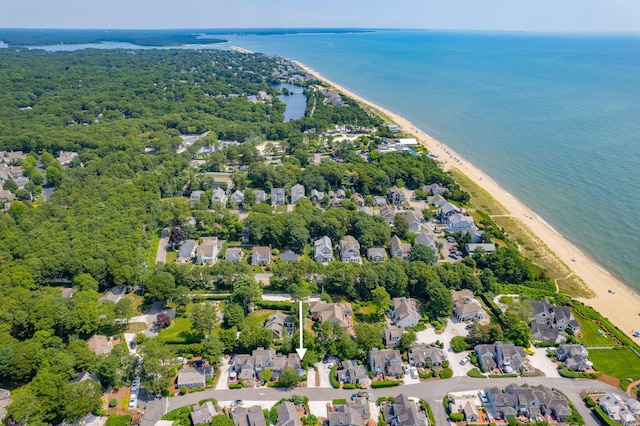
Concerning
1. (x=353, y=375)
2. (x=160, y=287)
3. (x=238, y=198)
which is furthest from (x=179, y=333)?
(x=238, y=198)

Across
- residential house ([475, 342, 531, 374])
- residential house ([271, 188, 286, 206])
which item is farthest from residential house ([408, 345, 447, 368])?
residential house ([271, 188, 286, 206])

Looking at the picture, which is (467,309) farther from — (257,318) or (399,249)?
(257,318)

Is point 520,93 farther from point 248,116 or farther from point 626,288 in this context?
point 626,288

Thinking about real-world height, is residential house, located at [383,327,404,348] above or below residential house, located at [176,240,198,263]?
below

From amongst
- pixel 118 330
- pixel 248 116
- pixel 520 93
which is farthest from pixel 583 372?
pixel 520 93

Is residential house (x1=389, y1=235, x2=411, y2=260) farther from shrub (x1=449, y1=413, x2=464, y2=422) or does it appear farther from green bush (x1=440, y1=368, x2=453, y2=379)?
shrub (x1=449, y1=413, x2=464, y2=422)

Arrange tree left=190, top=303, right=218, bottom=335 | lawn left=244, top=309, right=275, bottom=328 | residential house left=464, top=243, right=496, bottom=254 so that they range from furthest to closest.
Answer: residential house left=464, top=243, right=496, bottom=254 → lawn left=244, top=309, right=275, bottom=328 → tree left=190, top=303, right=218, bottom=335

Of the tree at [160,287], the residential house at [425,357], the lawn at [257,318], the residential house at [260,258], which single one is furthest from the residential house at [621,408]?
the tree at [160,287]
